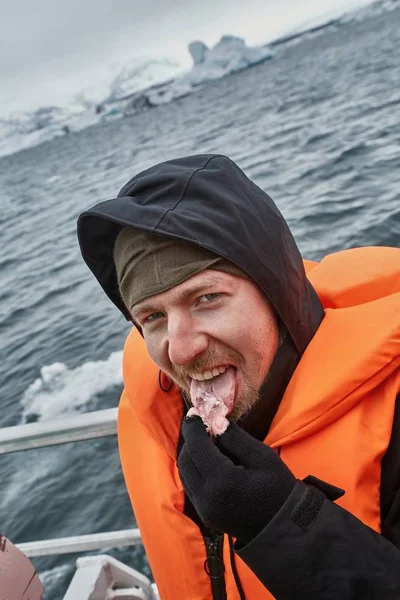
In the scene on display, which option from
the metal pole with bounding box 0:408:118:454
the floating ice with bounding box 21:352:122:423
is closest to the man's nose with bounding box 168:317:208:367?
the metal pole with bounding box 0:408:118:454

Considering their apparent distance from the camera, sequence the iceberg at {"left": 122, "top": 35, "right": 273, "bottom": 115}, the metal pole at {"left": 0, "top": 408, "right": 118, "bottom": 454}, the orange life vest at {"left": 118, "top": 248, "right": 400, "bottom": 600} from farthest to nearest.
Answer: the iceberg at {"left": 122, "top": 35, "right": 273, "bottom": 115} → the metal pole at {"left": 0, "top": 408, "right": 118, "bottom": 454} → the orange life vest at {"left": 118, "top": 248, "right": 400, "bottom": 600}

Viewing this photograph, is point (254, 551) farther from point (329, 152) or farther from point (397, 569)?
point (329, 152)

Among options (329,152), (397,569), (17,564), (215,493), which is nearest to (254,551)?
(215,493)

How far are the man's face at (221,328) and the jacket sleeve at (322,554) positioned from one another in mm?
581

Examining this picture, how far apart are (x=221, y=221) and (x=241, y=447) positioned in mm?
801

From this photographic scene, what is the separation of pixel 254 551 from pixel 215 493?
0.68ft

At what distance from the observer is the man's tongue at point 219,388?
86.7 inches

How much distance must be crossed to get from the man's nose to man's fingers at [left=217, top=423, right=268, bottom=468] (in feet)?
1.19

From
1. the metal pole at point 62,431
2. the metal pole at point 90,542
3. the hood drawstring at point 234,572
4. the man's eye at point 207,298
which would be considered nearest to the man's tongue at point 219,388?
the man's eye at point 207,298

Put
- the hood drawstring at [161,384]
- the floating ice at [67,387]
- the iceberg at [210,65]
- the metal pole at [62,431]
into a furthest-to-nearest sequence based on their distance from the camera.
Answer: the iceberg at [210,65], the floating ice at [67,387], the metal pole at [62,431], the hood drawstring at [161,384]

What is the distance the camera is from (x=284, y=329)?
2.25m

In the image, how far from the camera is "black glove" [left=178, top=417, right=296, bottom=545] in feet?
5.57

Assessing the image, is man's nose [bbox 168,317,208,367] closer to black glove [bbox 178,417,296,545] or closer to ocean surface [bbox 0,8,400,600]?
black glove [bbox 178,417,296,545]

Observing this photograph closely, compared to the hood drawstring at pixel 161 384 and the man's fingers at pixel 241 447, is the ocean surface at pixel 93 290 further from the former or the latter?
the man's fingers at pixel 241 447
